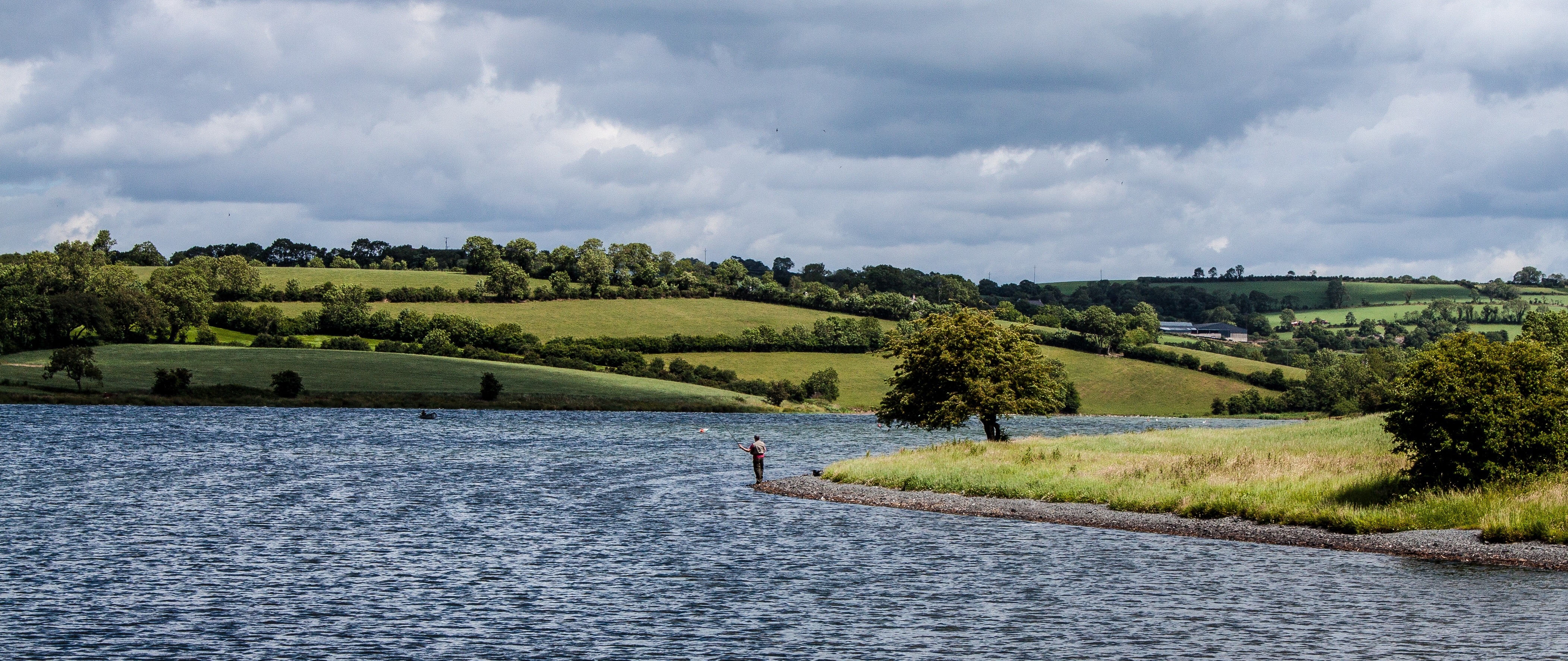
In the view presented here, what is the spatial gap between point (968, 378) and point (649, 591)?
38.8 m

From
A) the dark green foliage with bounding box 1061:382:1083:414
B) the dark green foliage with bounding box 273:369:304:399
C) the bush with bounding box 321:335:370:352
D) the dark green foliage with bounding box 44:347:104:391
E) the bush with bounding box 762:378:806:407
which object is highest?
the bush with bounding box 321:335:370:352

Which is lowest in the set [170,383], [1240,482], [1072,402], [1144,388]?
[1072,402]

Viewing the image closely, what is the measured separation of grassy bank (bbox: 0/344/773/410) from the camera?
135125 millimetres

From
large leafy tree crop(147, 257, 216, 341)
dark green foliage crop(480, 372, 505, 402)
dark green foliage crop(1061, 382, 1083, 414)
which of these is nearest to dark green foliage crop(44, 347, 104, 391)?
large leafy tree crop(147, 257, 216, 341)

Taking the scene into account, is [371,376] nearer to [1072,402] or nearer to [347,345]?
[347,345]

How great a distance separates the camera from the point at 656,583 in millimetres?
34375

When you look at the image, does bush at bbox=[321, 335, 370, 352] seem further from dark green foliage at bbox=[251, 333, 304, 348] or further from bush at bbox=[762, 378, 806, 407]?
bush at bbox=[762, 378, 806, 407]

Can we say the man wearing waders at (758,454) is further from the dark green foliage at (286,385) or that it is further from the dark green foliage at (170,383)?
the dark green foliage at (170,383)

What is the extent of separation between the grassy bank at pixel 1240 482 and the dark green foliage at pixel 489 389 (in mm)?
87111

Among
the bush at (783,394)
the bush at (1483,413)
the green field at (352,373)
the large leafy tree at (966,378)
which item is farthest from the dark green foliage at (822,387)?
the bush at (1483,413)

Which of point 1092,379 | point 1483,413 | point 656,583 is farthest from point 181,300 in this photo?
point 1483,413

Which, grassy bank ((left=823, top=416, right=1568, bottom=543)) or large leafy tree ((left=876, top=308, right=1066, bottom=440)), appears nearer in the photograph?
grassy bank ((left=823, top=416, right=1568, bottom=543))

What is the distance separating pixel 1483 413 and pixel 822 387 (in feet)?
443

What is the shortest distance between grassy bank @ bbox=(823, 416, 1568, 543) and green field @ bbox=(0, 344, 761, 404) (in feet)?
296
